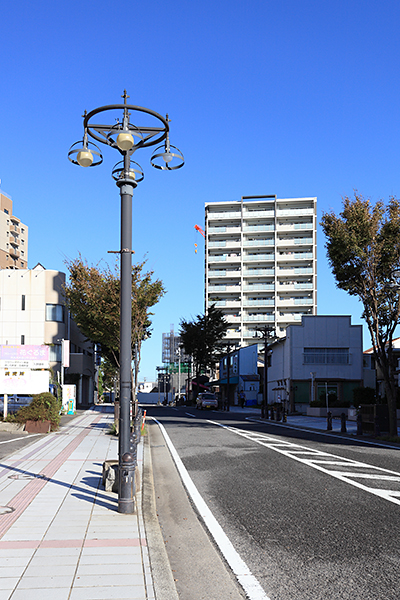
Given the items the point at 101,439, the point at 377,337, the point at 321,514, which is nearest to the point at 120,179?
the point at 321,514

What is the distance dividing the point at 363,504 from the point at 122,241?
535 cm

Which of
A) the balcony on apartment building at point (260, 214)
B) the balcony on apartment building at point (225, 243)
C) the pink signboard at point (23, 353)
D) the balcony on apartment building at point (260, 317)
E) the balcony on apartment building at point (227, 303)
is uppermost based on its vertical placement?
the balcony on apartment building at point (260, 214)

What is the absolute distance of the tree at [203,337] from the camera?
73875 mm

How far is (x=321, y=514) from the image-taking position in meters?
7.86

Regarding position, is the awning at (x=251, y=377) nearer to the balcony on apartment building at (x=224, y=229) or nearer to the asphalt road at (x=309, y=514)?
the balcony on apartment building at (x=224, y=229)

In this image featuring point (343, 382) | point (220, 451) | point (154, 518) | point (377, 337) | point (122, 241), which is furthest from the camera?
point (343, 382)

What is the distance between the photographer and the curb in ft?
15.7

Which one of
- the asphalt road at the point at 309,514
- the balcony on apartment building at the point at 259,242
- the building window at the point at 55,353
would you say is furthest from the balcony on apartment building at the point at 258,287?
the asphalt road at the point at 309,514

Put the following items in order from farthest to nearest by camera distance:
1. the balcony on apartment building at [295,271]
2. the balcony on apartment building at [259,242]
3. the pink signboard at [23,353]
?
the balcony on apartment building at [259,242]
the balcony on apartment building at [295,271]
the pink signboard at [23,353]

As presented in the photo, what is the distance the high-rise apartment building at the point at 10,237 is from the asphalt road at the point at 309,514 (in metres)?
86.7

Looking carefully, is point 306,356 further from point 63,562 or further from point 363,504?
point 63,562

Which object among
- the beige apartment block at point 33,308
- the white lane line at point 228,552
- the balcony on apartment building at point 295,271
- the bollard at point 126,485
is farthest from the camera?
the balcony on apartment building at point 295,271

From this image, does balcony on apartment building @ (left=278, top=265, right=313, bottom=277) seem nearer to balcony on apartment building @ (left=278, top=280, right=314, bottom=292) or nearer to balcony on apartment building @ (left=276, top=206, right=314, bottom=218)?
balcony on apartment building @ (left=278, top=280, right=314, bottom=292)

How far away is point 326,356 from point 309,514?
145 ft
